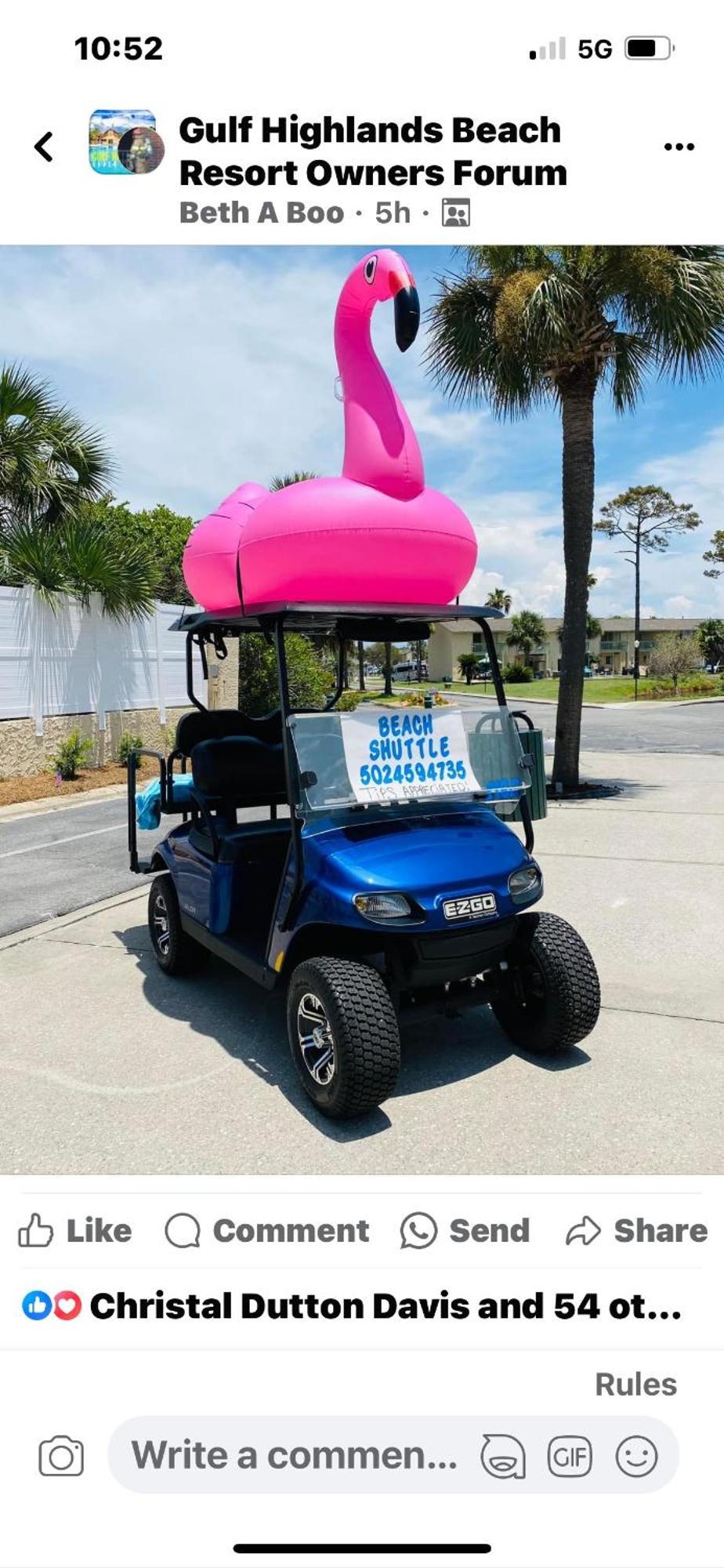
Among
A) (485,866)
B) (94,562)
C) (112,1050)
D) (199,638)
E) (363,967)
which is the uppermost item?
(94,562)

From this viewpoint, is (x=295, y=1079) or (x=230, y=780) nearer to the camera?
(x=295, y=1079)

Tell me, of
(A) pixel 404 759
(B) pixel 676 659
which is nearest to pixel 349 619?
(A) pixel 404 759

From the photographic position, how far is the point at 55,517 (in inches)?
575

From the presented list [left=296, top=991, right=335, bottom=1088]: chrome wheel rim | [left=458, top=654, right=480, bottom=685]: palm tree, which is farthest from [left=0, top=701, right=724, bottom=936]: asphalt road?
[left=458, top=654, right=480, bottom=685]: palm tree

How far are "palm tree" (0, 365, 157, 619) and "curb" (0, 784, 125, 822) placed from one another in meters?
3.08

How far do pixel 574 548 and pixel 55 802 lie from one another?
7.92 m

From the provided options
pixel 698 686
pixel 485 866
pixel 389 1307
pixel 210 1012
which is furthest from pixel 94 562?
pixel 698 686

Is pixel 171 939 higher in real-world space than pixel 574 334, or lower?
lower

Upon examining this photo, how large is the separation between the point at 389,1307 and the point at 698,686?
4819cm

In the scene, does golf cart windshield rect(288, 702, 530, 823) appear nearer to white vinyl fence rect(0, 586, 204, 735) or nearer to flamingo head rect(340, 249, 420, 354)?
flamingo head rect(340, 249, 420, 354)

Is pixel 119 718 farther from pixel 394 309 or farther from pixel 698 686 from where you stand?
pixel 698 686

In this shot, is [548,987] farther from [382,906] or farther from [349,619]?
[349,619]

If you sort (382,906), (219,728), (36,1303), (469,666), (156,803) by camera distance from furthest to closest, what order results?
(469,666)
(156,803)
(219,728)
(382,906)
(36,1303)

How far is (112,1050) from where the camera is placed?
409cm
